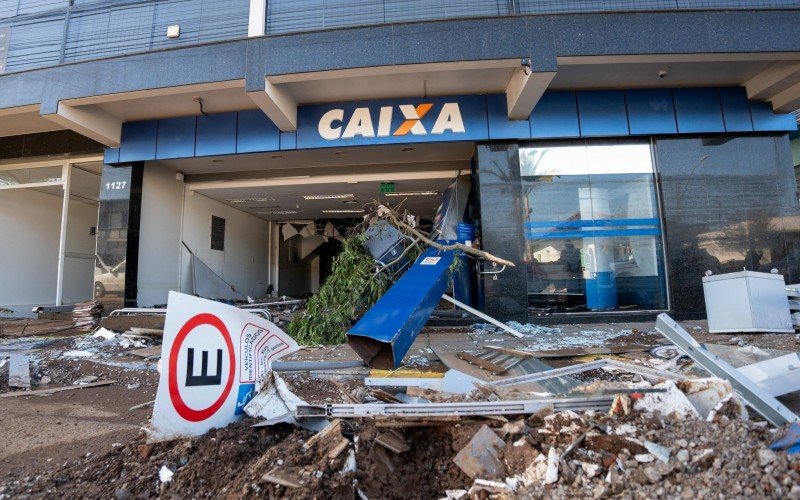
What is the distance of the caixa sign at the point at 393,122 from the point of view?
21.4 feet

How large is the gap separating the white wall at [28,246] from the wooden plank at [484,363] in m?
12.5

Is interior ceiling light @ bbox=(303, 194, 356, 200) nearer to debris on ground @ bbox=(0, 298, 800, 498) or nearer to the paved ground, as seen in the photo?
the paved ground

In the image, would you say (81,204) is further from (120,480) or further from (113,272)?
(120,480)

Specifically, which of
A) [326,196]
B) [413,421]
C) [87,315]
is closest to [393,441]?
[413,421]

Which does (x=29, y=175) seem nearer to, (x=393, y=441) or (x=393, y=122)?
(x=393, y=122)

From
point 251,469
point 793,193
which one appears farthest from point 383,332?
point 793,193

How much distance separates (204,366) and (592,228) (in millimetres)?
6456

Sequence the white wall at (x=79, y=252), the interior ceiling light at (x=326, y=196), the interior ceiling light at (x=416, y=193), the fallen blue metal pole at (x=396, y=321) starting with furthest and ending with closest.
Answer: the interior ceiling light at (x=326, y=196)
the interior ceiling light at (x=416, y=193)
the white wall at (x=79, y=252)
the fallen blue metal pole at (x=396, y=321)

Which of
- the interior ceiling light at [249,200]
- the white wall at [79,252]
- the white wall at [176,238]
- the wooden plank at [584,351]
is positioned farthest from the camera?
the interior ceiling light at [249,200]

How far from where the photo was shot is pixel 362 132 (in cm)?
668

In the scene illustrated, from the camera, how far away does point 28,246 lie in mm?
10344

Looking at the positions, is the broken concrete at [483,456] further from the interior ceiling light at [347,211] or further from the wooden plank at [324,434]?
the interior ceiling light at [347,211]

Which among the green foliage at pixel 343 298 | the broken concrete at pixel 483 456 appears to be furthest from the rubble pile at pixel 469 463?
the green foliage at pixel 343 298

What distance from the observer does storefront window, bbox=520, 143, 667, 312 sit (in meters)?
6.45
